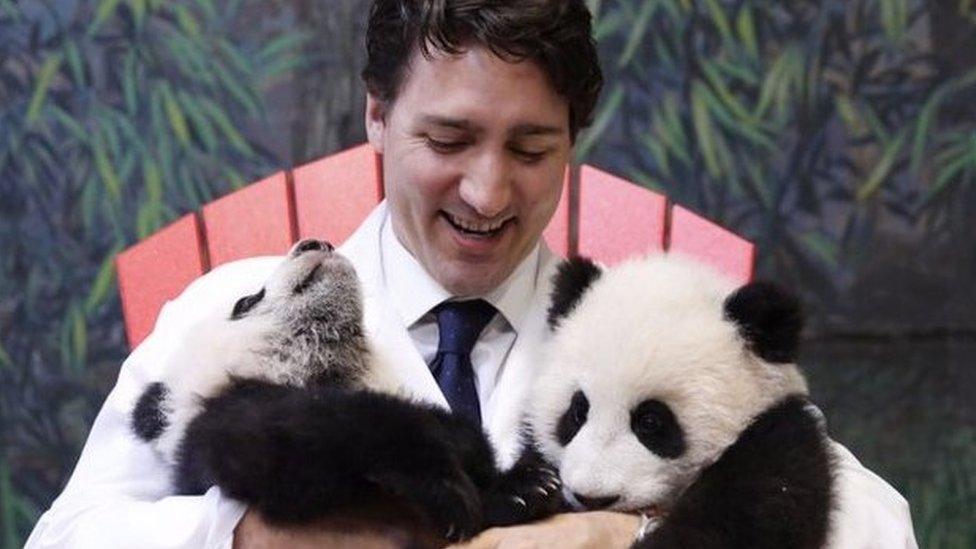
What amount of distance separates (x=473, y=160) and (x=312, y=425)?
0.53 m

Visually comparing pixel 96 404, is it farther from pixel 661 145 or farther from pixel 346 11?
pixel 661 145

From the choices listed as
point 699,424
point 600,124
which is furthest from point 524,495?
point 600,124

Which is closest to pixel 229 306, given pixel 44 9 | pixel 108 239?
pixel 108 239

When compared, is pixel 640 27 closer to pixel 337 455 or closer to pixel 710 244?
pixel 710 244

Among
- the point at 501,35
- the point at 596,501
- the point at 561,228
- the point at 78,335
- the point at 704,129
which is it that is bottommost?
the point at 78,335

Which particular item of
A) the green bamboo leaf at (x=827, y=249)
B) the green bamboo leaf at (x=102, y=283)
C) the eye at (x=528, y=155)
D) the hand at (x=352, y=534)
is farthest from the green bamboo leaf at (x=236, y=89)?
the hand at (x=352, y=534)

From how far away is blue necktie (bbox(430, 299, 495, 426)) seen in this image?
179 cm

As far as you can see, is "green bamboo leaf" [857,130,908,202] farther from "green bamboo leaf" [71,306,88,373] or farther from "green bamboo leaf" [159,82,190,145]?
"green bamboo leaf" [71,306,88,373]

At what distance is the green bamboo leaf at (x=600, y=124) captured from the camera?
2641 mm

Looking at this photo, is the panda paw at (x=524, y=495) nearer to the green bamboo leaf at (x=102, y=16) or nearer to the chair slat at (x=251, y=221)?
the chair slat at (x=251, y=221)

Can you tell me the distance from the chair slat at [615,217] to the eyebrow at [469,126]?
2.29 feet

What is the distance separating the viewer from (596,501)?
1437mm

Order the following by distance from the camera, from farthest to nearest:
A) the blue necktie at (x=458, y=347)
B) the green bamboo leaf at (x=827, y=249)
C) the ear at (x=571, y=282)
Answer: the green bamboo leaf at (x=827, y=249) → the blue necktie at (x=458, y=347) → the ear at (x=571, y=282)

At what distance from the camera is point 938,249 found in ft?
8.74
